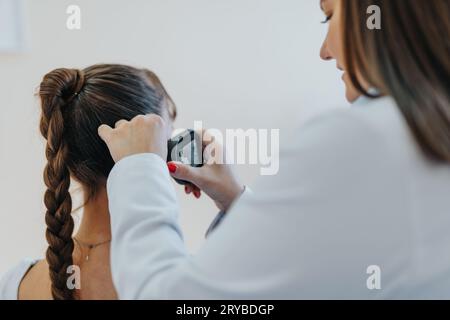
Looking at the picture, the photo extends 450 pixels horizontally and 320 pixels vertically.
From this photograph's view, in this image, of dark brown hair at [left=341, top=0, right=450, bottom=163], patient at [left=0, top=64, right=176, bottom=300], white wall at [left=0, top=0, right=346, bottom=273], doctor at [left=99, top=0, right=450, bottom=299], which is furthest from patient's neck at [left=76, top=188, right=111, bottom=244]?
white wall at [left=0, top=0, right=346, bottom=273]

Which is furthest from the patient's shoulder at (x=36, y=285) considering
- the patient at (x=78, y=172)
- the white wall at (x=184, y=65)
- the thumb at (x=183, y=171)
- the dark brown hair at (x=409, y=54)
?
the white wall at (x=184, y=65)

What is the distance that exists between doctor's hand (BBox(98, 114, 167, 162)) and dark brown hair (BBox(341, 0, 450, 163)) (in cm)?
25

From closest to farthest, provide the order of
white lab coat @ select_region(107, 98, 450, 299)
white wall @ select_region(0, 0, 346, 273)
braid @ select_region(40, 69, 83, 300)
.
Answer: white lab coat @ select_region(107, 98, 450, 299) → braid @ select_region(40, 69, 83, 300) → white wall @ select_region(0, 0, 346, 273)

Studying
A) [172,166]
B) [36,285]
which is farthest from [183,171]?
[36,285]

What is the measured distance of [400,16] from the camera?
1.67 feet

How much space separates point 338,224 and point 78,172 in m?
0.55

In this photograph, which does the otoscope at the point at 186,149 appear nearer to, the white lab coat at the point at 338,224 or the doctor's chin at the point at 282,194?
the doctor's chin at the point at 282,194

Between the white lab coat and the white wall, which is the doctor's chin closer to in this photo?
the white lab coat

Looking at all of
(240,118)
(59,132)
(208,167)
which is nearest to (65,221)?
(59,132)

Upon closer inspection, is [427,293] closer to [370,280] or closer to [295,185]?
[370,280]

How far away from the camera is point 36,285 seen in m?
0.88

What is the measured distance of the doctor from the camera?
0.47 meters

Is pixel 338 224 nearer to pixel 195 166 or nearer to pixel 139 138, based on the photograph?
pixel 139 138

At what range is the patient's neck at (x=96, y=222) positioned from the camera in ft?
2.97
